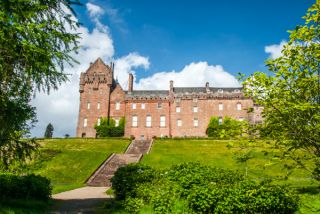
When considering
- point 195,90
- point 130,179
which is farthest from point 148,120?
point 130,179

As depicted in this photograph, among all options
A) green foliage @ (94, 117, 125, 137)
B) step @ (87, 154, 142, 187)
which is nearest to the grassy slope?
step @ (87, 154, 142, 187)

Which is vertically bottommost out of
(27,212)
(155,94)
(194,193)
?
(27,212)

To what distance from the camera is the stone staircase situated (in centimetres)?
2788

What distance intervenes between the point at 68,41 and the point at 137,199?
674 centimetres

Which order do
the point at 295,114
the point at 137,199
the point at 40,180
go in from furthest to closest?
1. the point at 40,180
2. the point at 137,199
3. the point at 295,114

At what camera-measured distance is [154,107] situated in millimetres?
63594

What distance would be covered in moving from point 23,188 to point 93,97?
51.3 metres

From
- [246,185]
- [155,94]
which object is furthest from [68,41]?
[155,94]

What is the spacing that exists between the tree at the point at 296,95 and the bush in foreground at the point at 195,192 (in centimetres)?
131

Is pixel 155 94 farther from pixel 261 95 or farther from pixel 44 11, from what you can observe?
pixel 261 95

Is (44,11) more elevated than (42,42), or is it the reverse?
(44,11)

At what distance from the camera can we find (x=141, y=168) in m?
15.5

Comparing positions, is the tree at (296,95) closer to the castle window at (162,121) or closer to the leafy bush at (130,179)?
the leafy bush at (130,179)

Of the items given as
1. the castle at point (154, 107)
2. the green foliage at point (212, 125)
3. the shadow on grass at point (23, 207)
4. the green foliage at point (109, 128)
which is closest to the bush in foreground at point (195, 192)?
the shadow on grass at point (23, 207)
